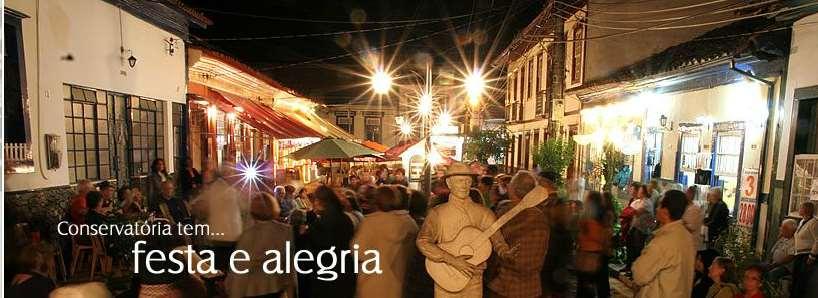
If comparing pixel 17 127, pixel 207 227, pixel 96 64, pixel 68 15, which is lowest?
pixel 207 227

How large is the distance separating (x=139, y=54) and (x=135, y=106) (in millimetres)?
958

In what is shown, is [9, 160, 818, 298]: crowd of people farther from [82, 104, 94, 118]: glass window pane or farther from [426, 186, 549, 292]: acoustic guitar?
[82, 104, 94, 118]: glass window pane

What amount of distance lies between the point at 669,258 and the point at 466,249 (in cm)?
159

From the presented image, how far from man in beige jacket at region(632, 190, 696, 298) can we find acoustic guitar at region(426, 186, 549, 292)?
3.54 feet

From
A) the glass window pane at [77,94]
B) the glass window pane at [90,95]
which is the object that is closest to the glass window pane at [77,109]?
the glass window pane at [77,94]

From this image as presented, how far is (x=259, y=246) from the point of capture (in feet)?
13.3

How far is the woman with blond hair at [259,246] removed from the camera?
4.04 metres

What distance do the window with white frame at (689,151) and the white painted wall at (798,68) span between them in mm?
2168

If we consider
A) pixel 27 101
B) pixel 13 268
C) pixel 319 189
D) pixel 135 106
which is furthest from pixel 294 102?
pixel 13 268

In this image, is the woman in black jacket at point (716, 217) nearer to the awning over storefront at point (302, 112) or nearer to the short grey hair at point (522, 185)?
the short grey hair at point (522, 185)

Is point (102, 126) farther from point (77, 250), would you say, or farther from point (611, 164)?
point (611, 164)

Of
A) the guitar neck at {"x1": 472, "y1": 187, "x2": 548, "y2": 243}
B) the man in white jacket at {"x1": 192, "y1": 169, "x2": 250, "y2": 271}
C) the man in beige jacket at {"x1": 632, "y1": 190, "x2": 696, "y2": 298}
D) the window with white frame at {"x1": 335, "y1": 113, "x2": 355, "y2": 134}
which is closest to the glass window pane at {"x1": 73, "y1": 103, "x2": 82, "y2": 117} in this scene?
the man in white jacket at {"x1": 192, "y1": 169, "x2": 250, "y2": 271}

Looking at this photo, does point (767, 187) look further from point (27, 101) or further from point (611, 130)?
point (27, 101)

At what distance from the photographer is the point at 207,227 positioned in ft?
18.5
